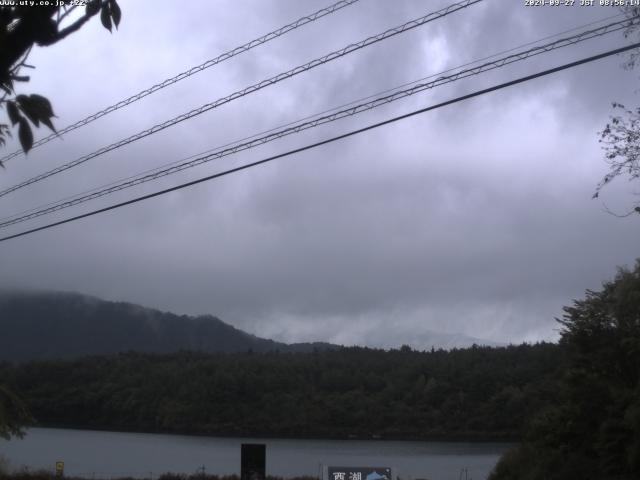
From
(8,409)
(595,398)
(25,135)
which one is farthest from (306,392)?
(25,135)

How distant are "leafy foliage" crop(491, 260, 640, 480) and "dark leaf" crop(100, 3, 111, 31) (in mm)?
22562

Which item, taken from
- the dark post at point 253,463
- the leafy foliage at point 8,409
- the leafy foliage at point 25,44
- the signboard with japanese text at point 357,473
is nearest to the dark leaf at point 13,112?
the leafy foliage at point 25,44

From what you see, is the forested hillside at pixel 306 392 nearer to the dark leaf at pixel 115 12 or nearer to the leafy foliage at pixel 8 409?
the leafy foliage at pixel 8 409

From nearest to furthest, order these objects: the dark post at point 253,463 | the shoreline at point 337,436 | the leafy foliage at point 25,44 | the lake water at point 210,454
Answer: the leafy foliage at point 25,44, the dark post at point 253,463, the lake water at point 210,454, the shoreline at point 337,436

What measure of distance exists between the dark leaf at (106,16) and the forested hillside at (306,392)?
1679 inches

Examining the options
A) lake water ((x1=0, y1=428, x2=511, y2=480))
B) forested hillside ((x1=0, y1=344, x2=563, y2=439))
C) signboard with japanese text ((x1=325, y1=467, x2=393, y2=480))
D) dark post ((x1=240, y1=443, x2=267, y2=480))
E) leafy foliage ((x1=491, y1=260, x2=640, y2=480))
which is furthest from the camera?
forested hillside ((x1=0, y1=344, x2=563, y2=439))

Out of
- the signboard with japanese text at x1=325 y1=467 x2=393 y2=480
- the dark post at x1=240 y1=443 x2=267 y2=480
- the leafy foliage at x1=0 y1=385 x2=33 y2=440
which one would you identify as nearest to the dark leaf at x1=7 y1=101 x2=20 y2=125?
the leafy foliage at x1=0 y1=385 x2=33 y2=440

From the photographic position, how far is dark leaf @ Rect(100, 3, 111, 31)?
3787 millimetres

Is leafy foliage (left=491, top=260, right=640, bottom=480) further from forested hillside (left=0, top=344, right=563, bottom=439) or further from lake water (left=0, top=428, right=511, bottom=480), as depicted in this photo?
forested hillside (left=0, top=344, right=563, bottom=439)

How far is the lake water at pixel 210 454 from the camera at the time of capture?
4431 cm

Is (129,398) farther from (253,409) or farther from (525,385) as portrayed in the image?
(525,385)

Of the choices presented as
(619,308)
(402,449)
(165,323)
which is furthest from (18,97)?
(165,323)

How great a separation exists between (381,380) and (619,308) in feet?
144

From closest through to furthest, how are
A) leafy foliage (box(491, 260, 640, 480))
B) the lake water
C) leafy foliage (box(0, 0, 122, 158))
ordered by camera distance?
leafy foliage (box(0, 0, 122, 158)) < leafy foliage (box(491, 260, 640, 480)) < the lake water
